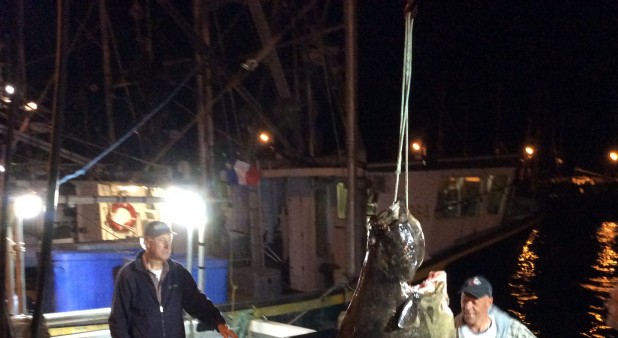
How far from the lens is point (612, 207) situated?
43938 millimetres

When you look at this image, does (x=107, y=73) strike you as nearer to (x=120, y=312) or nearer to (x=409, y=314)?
(x=120, y=312)

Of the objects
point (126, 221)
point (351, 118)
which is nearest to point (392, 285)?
point (351, 118)

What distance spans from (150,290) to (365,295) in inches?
78.9

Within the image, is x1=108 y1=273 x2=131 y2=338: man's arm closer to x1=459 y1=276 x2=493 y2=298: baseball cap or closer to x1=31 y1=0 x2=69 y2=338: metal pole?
x1=31 y1=0 x2=69 y2=338: metal pole

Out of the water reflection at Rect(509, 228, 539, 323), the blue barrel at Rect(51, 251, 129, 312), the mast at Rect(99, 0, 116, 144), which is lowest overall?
the water reflection at Rect(509, 228, 539, 323)

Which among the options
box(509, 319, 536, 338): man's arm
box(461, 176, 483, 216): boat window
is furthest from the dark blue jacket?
box(461, 176, 483, 216): boat window

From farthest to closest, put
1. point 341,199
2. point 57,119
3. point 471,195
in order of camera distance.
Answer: point 471,195
point 341,199
point 57,119

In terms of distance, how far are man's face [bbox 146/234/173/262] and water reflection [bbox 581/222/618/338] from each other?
1427 centimetres

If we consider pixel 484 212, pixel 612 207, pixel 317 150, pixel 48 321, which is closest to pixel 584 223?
pixel 612 207

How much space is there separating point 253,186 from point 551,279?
558 inches

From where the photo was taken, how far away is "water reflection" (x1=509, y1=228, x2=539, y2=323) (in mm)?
18047

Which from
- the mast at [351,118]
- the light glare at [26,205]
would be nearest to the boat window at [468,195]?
the mast at [351,118]

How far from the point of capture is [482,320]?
3.62 meters

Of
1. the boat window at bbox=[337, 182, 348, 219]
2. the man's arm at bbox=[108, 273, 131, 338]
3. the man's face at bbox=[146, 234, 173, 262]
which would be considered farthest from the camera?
the boat window at bbox=[337, 182, 348, 219]
